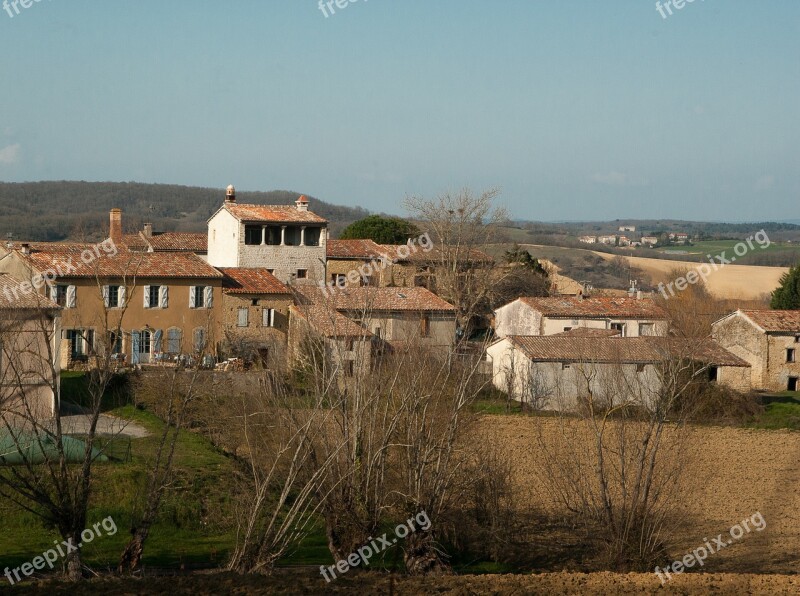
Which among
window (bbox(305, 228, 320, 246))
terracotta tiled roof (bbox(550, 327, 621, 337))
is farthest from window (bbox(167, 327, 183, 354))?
terracotta tiled roof (bbox(550, 327, 621, 337))

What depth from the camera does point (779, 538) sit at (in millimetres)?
22406

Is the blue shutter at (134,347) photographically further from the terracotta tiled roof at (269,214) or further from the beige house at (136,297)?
the terracotta tiled roof at (269,214)

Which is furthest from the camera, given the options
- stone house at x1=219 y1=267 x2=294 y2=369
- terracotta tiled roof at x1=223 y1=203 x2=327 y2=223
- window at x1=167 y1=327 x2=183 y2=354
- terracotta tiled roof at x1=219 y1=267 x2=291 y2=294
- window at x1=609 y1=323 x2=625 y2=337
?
terracotta tiled roof at x1=223 y1=203 x2=327 y2=223

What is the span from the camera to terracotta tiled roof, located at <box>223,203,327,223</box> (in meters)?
49.2

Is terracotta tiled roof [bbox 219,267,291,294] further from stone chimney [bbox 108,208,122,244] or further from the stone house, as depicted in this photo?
stone chimney [bbox 108,208,122,244]

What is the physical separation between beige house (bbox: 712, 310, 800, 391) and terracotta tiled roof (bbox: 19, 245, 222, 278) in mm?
21886

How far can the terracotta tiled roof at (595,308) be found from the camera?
1834 inches

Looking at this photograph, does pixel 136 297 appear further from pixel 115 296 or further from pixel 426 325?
pixel 426 325

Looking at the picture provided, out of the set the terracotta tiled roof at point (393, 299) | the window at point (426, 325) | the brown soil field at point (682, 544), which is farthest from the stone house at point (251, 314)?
the brown soil field at point (682, 544)

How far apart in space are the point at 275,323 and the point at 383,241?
25642 mm

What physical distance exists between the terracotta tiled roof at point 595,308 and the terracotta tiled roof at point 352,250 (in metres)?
10.2

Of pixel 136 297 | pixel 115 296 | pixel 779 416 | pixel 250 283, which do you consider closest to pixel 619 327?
pixel 779 416

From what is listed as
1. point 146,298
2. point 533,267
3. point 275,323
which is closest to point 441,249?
point 533,267

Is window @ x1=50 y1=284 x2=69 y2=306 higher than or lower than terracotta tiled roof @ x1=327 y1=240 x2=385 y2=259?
lower
